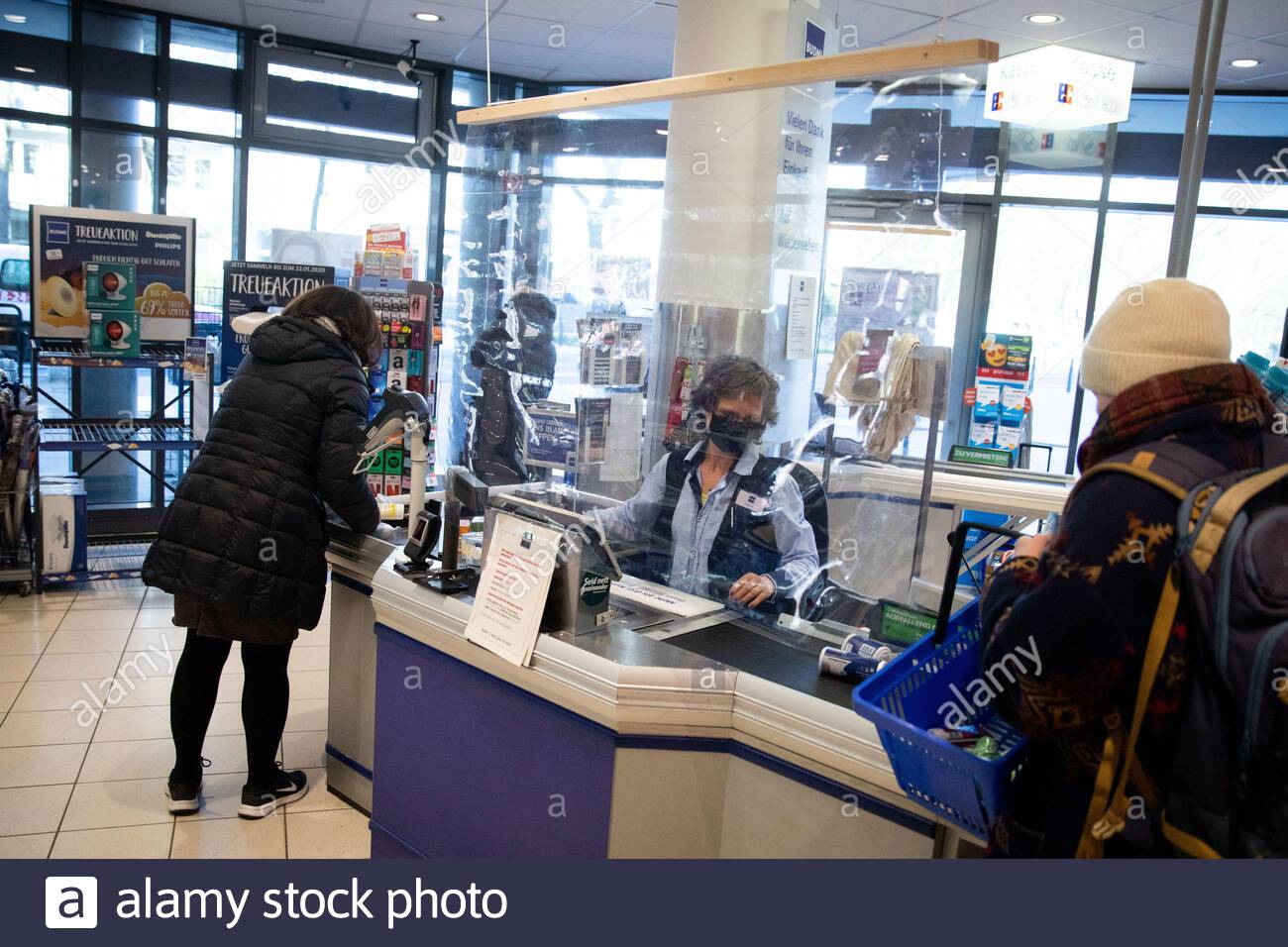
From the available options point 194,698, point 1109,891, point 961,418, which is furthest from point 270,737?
point 961,418

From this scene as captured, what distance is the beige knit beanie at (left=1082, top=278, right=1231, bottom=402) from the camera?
1.43 m

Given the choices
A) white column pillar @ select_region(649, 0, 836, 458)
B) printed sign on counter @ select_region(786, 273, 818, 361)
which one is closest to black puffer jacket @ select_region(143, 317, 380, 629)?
white column pillar @ select_region(649, 0, 836, 458)

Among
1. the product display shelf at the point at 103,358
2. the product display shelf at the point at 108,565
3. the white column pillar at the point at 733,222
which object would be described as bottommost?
the product display shelf at the point at 108,565

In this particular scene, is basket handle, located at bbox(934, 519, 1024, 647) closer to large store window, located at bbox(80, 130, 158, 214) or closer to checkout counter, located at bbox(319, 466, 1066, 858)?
checkout counter, located at bbox(319, 466, 1066, 858)

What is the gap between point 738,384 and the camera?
313cm

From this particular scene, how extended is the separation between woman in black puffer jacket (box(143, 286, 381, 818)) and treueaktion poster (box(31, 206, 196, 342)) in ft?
11.1

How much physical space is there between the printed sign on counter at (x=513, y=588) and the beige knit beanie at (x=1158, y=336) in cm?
124

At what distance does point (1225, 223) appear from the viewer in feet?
27.3

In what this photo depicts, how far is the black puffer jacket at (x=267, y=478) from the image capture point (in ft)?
10.2

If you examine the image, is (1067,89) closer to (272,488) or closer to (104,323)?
(272,488)

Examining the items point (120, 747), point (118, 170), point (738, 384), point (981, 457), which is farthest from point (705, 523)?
point (118, 170)

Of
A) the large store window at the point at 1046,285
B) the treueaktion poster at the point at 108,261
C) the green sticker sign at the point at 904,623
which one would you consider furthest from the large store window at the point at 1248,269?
the treueaktion poster at the point at 108,261

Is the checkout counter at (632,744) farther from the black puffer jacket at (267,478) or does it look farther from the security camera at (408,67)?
the security camera at (408,67)

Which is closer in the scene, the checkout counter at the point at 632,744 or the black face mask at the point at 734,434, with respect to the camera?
the checkout counter at the point at 632,744
